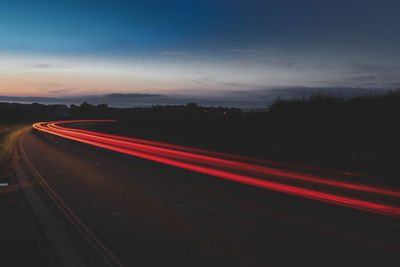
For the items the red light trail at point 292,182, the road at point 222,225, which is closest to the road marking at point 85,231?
the road at point 222,225

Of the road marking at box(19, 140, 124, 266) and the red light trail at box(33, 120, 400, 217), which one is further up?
the road marking at box(19, 140, 124, 266)

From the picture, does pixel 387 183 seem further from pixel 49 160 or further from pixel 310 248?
pixel 49 160

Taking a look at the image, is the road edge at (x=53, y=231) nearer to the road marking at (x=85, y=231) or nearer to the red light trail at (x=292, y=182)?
the road marking at (x=85, y=231)

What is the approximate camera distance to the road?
15.7 ft

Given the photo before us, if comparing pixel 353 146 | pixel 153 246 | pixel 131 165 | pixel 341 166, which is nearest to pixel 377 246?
pixel 153 246

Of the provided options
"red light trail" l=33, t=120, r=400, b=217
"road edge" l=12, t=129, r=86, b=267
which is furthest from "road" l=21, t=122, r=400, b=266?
"road edge" l=12, t=129, r=86, b=267

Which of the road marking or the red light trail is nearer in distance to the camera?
the road marking

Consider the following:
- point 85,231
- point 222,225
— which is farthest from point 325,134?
point 85,231

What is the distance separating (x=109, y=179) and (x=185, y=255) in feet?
21.9

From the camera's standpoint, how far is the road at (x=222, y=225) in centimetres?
479

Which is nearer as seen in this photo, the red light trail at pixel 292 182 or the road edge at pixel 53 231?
the road edge at pixel 53 231

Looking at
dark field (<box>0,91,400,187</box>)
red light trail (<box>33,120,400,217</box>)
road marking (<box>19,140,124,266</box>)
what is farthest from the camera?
dark field (<box>0,91,400,187</box>)

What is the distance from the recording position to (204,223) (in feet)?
20.9

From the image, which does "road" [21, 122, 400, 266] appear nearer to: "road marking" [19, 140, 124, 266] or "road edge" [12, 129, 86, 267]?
"road marking" [19, 140, 124, 266]
